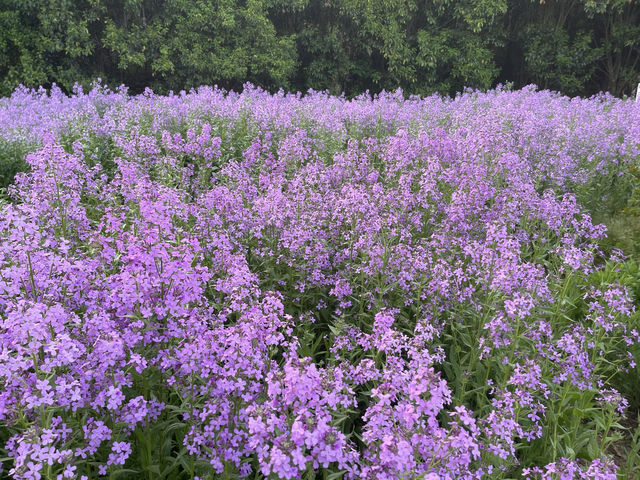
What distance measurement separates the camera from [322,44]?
822 inches

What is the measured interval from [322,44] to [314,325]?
1898 centimetres

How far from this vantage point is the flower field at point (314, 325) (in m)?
2.10

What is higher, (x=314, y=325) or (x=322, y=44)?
(x=322, y=44)

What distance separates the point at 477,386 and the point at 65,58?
19433 millimetres

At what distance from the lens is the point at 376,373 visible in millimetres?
2615

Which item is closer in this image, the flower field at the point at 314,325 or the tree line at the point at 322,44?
the flower field at the point at 314,325

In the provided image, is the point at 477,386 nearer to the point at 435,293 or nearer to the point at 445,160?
the point at 435,293

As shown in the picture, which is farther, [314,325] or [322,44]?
[322,44]

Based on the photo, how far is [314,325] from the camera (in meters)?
4.50

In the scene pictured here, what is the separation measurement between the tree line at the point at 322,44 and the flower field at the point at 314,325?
11.2 m

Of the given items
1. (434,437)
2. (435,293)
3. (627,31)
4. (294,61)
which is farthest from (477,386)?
(627,31)

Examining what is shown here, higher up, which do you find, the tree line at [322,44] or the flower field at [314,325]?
the tree line at [322,44]

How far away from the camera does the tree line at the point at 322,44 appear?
1703 cm

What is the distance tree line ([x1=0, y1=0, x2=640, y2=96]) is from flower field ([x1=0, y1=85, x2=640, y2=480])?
11.2m
